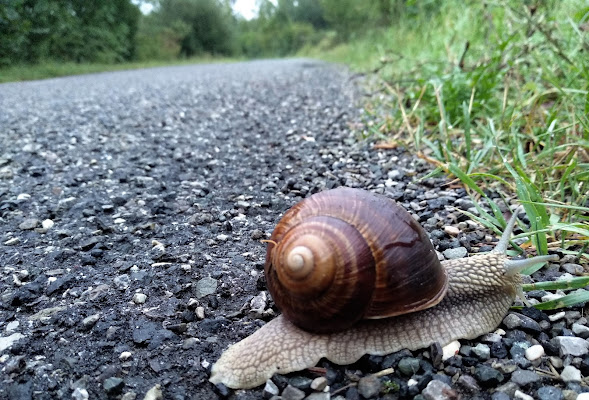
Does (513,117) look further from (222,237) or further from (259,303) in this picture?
(259,303)

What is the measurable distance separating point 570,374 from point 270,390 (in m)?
1.03

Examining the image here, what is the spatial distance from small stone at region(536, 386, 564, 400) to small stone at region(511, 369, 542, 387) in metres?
0.04

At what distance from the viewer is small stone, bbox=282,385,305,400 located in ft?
5.08

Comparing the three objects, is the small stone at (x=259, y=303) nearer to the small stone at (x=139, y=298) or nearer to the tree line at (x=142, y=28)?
the small stone at (x=139, y=298)

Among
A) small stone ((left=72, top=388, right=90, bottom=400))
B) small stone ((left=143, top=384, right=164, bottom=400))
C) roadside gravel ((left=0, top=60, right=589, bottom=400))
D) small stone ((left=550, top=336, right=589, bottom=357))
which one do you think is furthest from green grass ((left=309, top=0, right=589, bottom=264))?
small stone ((left=72, top=388, right=90, bottom=400))

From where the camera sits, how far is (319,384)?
1.59 meters

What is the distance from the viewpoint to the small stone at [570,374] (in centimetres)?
152

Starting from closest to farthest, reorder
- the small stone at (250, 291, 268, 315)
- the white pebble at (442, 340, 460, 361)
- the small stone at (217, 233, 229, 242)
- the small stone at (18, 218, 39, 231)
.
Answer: the white pebble at (442, 340, 460, 361)
the small stone at (250, 291, 268, 315)
the small stone at (217, 233, 229, 242)
the small stone at (18, 218, 39, 231)

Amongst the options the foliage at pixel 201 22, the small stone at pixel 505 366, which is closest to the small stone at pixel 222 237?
the small stone at pixel 505 366

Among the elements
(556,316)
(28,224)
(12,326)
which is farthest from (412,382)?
(28,224)

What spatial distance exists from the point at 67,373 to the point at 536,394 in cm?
162

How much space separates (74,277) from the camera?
218 centimetres

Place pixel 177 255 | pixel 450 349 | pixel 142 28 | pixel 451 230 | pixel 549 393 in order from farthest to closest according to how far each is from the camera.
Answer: pixel 142 28 → pixel 451 230 → pixel 177 255 → pixel 450 349 → pixel 549 393

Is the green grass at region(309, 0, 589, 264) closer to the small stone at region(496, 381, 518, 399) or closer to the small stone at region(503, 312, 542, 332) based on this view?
the small stone at region(503, 312, 542, 332)
